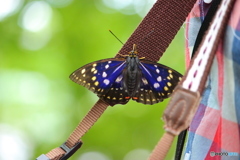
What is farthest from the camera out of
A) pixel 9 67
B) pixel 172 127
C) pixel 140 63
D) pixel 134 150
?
pixel 134 150

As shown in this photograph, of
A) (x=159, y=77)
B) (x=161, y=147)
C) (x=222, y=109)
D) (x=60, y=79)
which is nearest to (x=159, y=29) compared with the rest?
(x=159, y=77)

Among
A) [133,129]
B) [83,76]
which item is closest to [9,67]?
[133,129]

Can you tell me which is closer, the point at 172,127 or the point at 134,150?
the point at 172,127

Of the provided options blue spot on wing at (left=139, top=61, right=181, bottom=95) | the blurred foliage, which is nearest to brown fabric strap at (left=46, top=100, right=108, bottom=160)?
blue spot on wing at (left=139, top=61, right=181, bottom=95)

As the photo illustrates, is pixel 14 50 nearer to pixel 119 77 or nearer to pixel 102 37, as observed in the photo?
pixel 102 37

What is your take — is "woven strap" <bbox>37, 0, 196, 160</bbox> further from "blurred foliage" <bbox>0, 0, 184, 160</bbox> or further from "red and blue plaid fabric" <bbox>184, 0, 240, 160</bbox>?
"blurred foliage" <bbox>0, 0, 184, 160</bbox>

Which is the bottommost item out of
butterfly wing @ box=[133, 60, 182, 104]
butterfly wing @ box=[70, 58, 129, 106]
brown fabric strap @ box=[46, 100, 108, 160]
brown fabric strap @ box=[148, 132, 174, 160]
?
brown fabric strap @ box=[46, 100, 108, 160]

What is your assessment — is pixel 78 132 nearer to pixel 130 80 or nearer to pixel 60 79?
pixel 130 80
